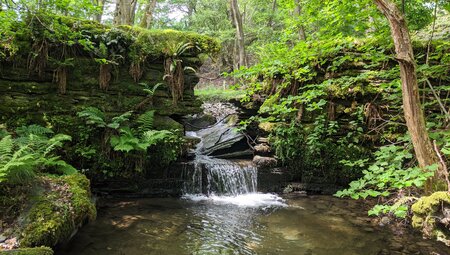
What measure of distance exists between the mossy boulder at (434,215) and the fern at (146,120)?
596 cm

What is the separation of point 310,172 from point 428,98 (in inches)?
135

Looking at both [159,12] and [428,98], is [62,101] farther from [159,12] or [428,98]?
[159,12]

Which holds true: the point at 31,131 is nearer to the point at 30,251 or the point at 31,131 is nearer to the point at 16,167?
the point at 16,167

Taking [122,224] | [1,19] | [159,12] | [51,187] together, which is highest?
[159,12]

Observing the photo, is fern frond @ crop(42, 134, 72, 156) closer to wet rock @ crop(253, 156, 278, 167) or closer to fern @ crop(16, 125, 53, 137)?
fern @ crop(16, 125, 53, 137)

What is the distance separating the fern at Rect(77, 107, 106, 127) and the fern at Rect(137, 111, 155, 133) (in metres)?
0.89

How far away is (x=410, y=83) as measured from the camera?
14.3 feet

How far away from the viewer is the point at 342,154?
8.02 m

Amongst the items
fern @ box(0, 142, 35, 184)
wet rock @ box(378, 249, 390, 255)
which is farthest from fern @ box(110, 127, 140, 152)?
wet rock @ box(378, 249, 390, 255)

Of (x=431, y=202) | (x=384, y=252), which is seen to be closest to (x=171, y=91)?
(x=384, y=252)

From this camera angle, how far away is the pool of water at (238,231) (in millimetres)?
4687

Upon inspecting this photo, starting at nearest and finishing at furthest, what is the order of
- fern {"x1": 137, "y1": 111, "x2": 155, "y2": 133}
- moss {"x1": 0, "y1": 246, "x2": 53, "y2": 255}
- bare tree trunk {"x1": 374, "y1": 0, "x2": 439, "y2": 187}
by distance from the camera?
moss {"x1": 0, "y1": 246, "x2": 53, "y2": 255}
bare tree trunk {"x1": 374, "y1": 0, "x2": 439, "y2": 187}
fern {"x1": 137, "y1": 111, "x2": 155, "y2": 133}

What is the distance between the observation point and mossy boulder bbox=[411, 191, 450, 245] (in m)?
4.36

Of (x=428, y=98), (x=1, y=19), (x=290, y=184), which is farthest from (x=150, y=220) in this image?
(x=428, y=98)
